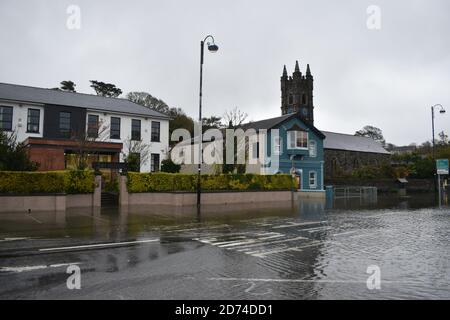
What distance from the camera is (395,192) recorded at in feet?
158

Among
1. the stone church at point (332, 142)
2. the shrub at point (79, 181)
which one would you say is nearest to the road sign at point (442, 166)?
the stone church at point (332, 142)

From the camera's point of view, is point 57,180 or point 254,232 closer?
point 254,232

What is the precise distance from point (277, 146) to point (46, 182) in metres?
26.7

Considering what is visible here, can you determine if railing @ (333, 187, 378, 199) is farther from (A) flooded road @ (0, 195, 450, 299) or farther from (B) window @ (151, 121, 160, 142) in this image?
(A) flooded road @ (0, 195, 450, 299)

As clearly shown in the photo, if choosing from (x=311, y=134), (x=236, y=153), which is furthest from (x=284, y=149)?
(x=236, y=153)

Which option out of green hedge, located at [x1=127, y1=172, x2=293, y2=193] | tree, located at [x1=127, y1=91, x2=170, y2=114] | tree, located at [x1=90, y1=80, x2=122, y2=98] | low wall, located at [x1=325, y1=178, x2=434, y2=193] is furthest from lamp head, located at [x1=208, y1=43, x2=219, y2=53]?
tree, located at [x1=90, y1=80, x2=122, y2=98]

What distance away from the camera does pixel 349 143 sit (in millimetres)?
61938

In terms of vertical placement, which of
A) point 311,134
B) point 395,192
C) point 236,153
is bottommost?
point 395,192

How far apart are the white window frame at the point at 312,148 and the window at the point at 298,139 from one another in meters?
1.88

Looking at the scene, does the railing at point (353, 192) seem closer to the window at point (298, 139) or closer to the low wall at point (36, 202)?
the window at point (298, 139)

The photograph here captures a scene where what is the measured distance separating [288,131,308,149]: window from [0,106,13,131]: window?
1128 inches
